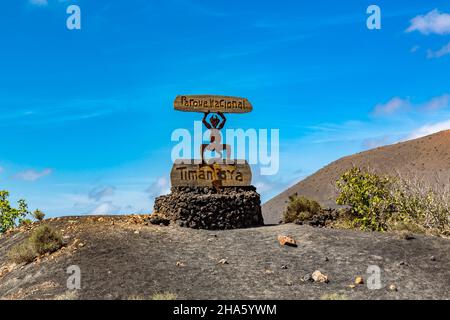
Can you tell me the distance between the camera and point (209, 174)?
2019 cm

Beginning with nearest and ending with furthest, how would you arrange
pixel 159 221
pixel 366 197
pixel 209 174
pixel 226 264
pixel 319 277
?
pixel 319 277, pixel 226 264, pixel 159 221, pixel 209 174, pixel 366 197

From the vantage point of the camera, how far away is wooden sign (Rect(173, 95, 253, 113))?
20.4 metres

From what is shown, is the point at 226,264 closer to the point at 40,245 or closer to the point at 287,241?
the point at 287,241

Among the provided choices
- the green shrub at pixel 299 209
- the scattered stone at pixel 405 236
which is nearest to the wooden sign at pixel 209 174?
the green shrub at pixel 299 209

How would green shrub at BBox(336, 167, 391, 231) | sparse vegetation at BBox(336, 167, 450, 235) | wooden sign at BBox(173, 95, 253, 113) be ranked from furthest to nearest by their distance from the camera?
green shrub at BBox(336, 167, 391, 231), sparse vegetation at BBox(336, 167, 450, 235), wooden sign at BBox(173, 95, 253, 113)

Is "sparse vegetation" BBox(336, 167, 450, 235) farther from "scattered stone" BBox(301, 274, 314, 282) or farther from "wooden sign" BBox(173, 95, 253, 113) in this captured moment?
"scattered stone" BBox(301, 274, 314, 282)

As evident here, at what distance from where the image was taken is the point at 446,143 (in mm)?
55688

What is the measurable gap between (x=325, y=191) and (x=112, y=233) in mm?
36728

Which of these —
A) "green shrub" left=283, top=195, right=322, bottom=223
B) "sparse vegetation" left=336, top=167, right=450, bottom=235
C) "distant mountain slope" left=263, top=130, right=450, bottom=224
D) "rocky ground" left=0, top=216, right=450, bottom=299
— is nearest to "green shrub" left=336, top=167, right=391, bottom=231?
"sparse vegetation" left=336, top=167, right=450, bottom=235

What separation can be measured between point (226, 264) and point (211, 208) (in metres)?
4.48

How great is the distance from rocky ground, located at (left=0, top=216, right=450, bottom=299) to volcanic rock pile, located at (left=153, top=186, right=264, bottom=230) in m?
0.69

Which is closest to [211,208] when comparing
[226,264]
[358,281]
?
[226,264]
